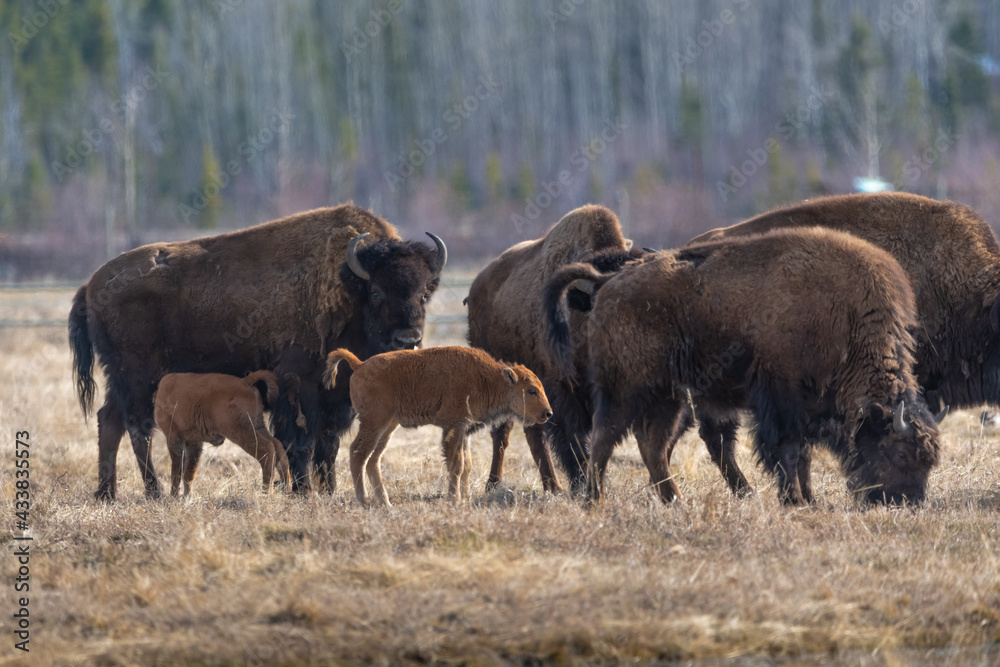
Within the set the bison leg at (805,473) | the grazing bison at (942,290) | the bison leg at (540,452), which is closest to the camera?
the bison leg at (805,473)

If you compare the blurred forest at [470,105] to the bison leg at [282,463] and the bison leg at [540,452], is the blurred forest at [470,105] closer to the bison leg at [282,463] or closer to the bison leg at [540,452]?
the bison leg at [540,452]

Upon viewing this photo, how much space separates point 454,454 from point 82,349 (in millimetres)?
3547

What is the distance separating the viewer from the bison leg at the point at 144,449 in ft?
27.0

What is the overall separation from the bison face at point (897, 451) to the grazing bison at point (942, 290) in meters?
1.37

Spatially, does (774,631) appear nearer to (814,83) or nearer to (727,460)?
(727,460)

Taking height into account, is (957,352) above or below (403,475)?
above

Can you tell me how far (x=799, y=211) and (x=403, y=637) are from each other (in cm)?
534

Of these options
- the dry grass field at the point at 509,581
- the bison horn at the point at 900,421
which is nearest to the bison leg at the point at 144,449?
the dry grass field at the point at 509,581

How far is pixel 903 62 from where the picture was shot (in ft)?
175

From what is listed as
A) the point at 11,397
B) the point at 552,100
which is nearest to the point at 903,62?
the point at 552,100

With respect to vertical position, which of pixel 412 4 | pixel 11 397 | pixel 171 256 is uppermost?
pixel 412 4

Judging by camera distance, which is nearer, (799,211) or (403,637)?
(403,637)

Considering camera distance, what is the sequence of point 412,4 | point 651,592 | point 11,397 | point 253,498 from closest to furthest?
1. point 651,592
2. point 253,498
3. point 11,397
4. point 412,4

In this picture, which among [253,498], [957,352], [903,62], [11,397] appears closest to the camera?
[253,498]
